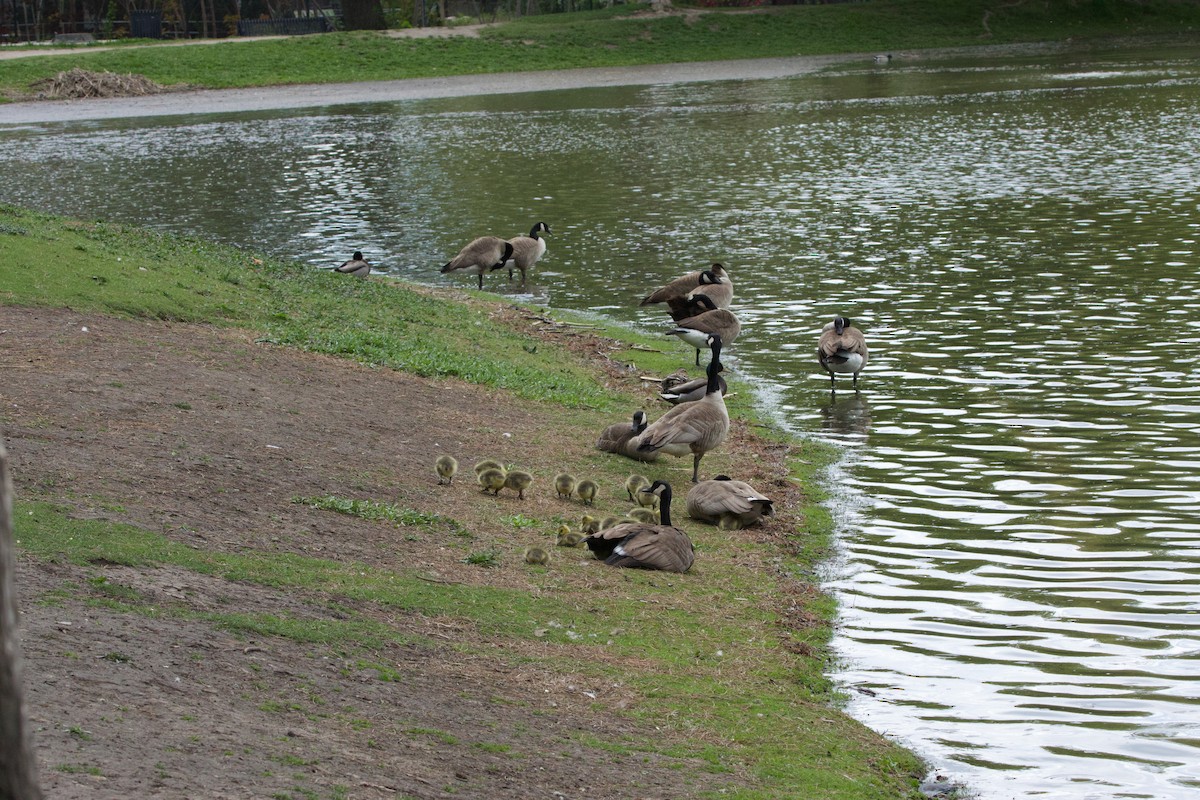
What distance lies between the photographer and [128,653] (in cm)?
758

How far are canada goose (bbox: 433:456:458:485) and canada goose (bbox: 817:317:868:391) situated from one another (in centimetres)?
668

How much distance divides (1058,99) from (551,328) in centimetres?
3727

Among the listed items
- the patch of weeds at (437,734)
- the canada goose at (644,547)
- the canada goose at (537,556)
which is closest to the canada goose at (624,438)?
the canada goose at (644,547)

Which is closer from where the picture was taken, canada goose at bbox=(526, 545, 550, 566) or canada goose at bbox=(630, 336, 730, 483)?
canada goose at bbox=(526, 545, 550, 566)

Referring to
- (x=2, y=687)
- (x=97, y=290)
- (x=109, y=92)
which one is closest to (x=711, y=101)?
(x=109, y=92)

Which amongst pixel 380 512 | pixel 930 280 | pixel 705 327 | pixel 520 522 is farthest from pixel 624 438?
pixel 930 280

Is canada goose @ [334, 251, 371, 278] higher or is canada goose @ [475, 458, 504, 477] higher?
canada goose @ [334, 251, 371, 278]

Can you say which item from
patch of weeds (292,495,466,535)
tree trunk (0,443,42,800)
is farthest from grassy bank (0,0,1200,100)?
tree trunk (0,443,42,800)

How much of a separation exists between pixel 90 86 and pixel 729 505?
65971 mm

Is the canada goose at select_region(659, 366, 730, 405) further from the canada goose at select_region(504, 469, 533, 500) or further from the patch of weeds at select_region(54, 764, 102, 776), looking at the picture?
the patch of weeds at select_region(54, 764, 102, 776)

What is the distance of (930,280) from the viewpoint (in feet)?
80.1

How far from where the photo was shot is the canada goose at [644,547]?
38.2ft

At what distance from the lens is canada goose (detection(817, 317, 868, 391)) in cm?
1791

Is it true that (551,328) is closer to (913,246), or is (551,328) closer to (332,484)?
(913,246)
